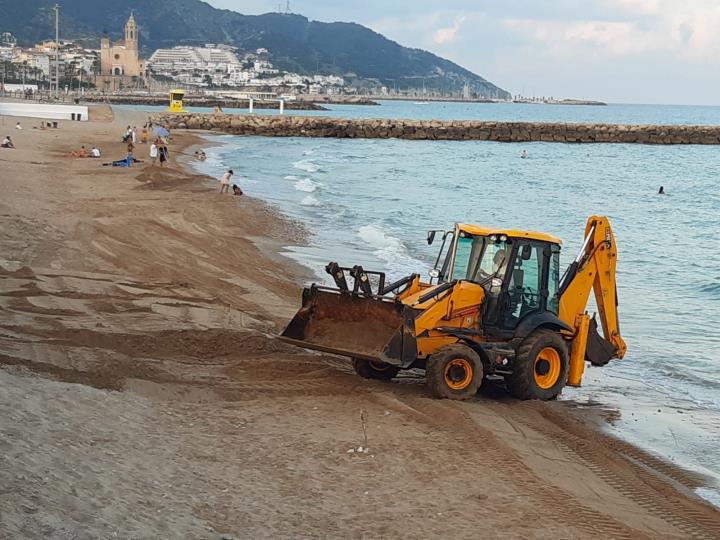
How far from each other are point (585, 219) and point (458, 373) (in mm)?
23727

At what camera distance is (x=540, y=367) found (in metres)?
10.6

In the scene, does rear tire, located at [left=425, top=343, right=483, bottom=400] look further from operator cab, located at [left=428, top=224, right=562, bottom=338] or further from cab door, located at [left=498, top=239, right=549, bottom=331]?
cab door, located at [left=498, top=239, right=549, bottom=331]

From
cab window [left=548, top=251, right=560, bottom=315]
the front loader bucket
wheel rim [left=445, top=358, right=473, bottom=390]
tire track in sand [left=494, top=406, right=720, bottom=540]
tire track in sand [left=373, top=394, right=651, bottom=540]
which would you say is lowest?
tire track in sand [left=494, top=406, right=720, bottom=540]

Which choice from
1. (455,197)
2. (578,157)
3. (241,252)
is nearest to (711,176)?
(578,157)

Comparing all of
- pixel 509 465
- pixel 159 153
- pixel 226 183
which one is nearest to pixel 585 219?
pixel 226 183

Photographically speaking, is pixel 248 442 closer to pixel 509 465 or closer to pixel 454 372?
pixel 509 465

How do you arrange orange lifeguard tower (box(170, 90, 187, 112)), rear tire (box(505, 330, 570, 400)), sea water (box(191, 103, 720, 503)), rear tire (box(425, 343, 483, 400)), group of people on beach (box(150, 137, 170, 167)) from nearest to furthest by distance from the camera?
rear tire (box(425, 343, 483, 400)) → rear tire (box(505, 330, 570, 400)) → sea water (box(191, 103, 720, 503)) → group of people on beach (box(150, 137, 170, 167)) → orange lifeguard tower (box(170, 90, 187, 112))

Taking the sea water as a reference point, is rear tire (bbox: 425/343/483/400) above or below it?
above

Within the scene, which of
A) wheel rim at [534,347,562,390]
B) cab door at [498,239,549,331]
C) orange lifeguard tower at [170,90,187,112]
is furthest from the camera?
orange lifeguard tower at [170,90,187,112]

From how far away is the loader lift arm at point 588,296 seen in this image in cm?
1095

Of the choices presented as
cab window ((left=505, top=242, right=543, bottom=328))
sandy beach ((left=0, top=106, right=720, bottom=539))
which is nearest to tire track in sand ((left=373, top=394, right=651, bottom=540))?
sandy beach ((left=0, top=106, right=720, bottom=539))

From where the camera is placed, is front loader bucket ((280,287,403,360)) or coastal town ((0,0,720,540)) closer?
coastal town ((0,0,720,540))

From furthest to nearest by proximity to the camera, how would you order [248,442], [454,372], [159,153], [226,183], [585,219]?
[159,153] → [585,219] → [226,183] → [454,372] → [248,442]

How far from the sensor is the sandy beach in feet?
21.1
